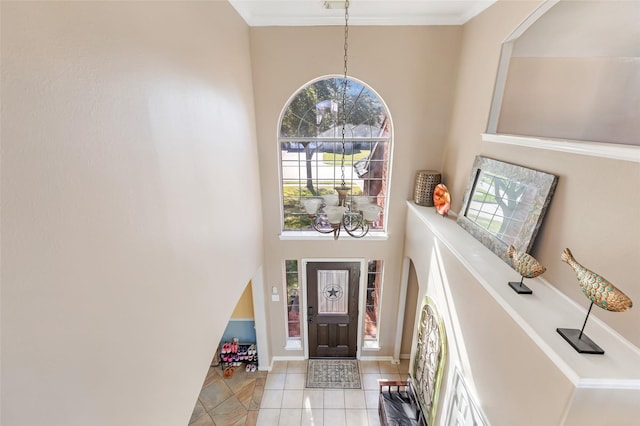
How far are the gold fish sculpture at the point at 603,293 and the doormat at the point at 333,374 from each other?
4.00m

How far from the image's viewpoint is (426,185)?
12.9 feet

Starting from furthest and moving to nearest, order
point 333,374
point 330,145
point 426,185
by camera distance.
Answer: point 333,374
point 330,145
point 426,185

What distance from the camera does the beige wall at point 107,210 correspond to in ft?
3.09

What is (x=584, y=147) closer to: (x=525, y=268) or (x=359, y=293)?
(x=525, y=268)

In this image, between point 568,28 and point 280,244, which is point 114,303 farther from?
point 568,28

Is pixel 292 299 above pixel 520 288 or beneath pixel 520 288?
beneath

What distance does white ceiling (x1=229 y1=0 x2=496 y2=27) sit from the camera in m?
3.17

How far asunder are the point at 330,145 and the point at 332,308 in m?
2.72

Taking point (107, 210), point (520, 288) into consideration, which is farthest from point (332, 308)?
point (107, 210)

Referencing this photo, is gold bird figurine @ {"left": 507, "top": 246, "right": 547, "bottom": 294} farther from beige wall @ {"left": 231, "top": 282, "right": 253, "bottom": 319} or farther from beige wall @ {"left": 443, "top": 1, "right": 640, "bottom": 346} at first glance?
beige wall @ {"left": 231, "top": 282, "right": 253, "bottom": 319}

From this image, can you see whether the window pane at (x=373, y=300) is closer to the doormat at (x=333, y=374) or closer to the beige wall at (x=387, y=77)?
the doormat at (x=333, y=374)

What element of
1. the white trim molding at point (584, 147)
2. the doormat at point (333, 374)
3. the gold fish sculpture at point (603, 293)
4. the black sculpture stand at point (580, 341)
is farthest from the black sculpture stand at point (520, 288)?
the doormat at point (333, 374)

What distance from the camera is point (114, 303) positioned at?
4.50ft

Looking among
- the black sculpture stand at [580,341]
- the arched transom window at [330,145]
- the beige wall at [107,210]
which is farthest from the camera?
the arched transom window at [330,145]
